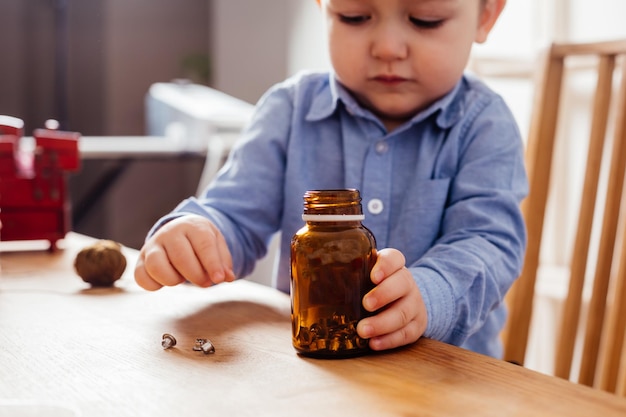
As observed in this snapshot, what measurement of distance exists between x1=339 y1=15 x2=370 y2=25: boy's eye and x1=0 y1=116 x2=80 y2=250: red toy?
1.65 ft

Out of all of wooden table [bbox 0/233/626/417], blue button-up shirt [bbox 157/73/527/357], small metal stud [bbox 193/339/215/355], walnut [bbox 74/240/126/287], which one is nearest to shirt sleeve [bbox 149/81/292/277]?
blue button-up shirt [bbox 157/73/527/357]

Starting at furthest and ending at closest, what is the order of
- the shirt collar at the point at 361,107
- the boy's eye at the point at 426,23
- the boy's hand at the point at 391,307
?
the shirt collar at the point at 361,107 < the boy's eye at the point at 426,23 < the boy's hand at the point at 391,307

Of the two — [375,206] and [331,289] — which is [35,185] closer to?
[375,206]

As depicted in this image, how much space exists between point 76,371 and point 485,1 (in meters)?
0.63

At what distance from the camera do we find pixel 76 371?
Answer: 516 millimetres

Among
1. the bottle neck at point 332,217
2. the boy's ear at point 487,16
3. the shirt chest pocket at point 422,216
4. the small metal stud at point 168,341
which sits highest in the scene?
the boy's ear at point 487,16

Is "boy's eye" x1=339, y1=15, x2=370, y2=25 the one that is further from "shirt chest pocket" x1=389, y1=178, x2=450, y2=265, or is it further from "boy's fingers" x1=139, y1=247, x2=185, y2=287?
"boy's fingers" x1=139, y1=247, x2=185, y2=287

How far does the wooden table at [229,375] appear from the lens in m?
0.44

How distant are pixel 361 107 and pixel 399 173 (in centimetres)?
9

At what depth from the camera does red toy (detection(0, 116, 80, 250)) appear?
110 centimetres

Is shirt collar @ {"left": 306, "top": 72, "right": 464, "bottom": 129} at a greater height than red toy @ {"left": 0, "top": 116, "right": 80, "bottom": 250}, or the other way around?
shirt collar @ {"left": 306, "top": 72, "right": 464, "bottom": 129}

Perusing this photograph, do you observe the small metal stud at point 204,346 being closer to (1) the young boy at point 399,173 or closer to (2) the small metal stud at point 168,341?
(2) the small metal stud at point 168,341

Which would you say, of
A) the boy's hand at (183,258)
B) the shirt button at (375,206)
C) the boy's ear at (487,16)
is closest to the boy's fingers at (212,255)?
the boy's hand at (183,258)

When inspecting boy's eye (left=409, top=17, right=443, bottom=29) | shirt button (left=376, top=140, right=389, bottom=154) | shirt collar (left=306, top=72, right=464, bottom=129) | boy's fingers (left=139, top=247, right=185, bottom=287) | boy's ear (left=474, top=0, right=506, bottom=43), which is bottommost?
boy's fingers (left=139, top=247, right=185, bottom=287)
